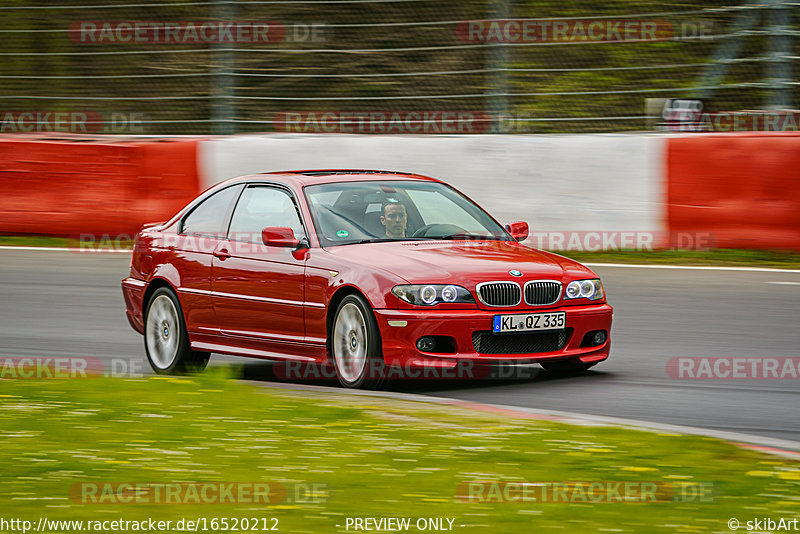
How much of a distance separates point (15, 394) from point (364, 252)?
230cm

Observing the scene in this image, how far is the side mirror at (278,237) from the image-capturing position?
348 inches

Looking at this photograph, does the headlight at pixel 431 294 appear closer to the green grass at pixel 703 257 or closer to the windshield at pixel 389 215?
the windshield at pixel 389 215

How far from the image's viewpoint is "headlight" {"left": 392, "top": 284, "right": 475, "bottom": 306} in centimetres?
825

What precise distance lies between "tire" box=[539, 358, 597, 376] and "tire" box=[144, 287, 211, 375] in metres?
2.48

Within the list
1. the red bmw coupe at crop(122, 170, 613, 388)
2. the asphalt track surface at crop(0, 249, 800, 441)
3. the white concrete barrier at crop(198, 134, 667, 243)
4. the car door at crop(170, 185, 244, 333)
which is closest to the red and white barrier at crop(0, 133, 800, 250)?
the white concrete barrier at crop(198, 134, 667, 243)

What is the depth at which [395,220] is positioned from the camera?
9.32m

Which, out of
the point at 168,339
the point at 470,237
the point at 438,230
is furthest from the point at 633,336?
the point at 168,339

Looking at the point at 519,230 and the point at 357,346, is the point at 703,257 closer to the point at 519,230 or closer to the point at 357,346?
the point at 519,230

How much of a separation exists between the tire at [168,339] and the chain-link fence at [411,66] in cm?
608

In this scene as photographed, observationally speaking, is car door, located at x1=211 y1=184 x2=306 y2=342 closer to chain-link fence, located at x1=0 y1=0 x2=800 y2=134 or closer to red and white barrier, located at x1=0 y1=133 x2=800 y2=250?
chain-link fence, located at x1=0 y1=0 x2=800 y2=134

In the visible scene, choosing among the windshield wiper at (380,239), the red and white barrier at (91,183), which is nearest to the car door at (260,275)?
the windshield wiper at (380,239)

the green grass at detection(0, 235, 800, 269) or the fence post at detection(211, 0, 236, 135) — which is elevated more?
the fence post at detection(211, 0, 236, 135)

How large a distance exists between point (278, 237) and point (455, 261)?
1.17 metres

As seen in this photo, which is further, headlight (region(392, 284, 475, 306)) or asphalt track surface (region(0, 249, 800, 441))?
headlight (region(392, 284, 475, 306))
